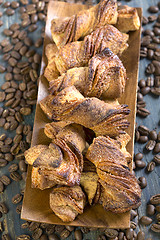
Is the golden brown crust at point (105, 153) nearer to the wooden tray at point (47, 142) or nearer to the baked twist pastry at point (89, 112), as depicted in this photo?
the baked twist pastry at point (89, 112)

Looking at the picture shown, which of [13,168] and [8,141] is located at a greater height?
[8,141]

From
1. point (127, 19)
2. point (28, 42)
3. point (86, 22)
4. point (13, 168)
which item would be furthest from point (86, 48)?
point (13, 168)

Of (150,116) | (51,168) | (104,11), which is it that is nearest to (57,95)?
(51,168)

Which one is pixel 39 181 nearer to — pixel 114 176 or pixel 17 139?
pixel 114 176

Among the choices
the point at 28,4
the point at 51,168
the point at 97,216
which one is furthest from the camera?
the point at 28,4

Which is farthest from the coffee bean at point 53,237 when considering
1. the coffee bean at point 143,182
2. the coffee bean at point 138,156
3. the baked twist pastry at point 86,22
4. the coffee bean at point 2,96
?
the baked twist pastry at point 86,22

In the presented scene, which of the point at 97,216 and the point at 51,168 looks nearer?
the point at 51,168

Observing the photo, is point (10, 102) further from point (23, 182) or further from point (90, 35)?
point (90, 35)
